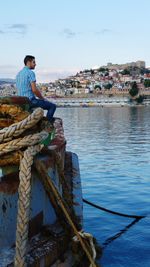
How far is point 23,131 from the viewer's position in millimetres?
4086

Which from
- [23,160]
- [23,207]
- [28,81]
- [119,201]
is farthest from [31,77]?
[119,201]

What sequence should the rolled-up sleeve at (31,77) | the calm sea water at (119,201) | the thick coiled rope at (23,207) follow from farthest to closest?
1. the calm sea water at (119,201)
2. the rolled-up sleeve at (31,77)
3. the thick coiled rope at (23,207)

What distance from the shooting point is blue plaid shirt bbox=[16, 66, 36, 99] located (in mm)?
7516

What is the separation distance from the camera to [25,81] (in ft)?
24.9

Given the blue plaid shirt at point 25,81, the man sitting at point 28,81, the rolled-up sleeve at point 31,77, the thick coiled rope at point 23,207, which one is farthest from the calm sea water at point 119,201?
the thick coiled rope at point 23,207

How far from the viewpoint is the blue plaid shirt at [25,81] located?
752 cm

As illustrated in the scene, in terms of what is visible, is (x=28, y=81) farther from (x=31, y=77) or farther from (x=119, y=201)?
(x=119, y=201)

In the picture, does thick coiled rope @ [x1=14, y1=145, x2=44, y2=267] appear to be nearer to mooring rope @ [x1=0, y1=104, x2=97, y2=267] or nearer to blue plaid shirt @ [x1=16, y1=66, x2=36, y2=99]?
mooring rope @ [x1=0, y1=104, x2=97, y2=267]

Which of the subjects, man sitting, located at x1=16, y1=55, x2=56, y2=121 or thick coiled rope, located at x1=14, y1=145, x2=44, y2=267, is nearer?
thick coiled rope, located at x1=14, y1=145, x2=44, y2=267

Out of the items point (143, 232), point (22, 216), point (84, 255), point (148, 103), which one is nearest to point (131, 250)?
point (143, 232)

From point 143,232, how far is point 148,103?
186 meters

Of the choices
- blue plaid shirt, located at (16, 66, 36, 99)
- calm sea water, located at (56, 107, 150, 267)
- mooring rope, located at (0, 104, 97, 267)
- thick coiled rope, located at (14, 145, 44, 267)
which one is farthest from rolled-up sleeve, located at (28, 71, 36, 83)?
thick coiled rope, located at (14, 145, 44, 267)

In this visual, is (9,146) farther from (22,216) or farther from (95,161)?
(95,161)

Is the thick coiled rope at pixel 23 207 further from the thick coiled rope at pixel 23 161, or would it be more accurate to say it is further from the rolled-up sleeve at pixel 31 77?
the rolled-up sleeve at pixel 31 77
